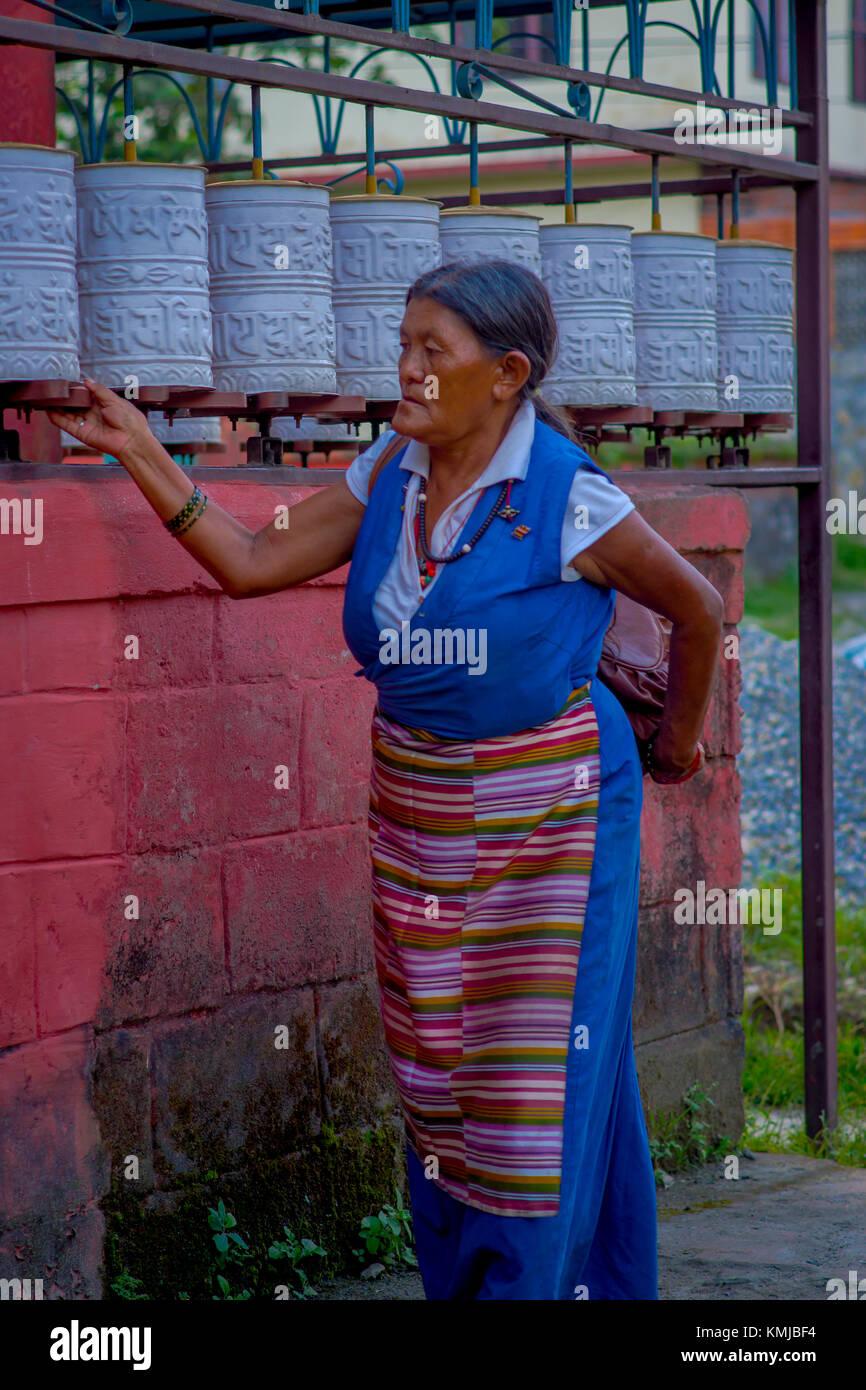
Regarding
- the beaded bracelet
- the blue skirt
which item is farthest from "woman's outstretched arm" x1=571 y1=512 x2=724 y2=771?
the beaded bracelet

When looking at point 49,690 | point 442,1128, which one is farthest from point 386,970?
point 49,690

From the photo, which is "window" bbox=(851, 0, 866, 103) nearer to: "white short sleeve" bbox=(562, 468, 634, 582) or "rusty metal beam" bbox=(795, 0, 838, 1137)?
"rusty metal beam" bbox=(795, 0, 838, 1137)

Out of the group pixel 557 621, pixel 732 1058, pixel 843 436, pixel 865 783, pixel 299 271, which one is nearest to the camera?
pixel 557 621

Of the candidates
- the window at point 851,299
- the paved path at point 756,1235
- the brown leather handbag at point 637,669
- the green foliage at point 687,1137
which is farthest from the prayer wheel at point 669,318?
the window at point 851,299

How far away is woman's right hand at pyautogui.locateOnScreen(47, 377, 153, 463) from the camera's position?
8.50 ft

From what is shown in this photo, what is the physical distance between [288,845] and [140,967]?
1.41 ft

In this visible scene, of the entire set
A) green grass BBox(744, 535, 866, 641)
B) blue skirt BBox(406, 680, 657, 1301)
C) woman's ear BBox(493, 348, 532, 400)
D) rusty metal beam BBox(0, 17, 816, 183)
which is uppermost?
rusty metal beam BBox(0, 17, 816, 183)

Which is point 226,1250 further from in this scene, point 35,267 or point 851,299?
point 851,299

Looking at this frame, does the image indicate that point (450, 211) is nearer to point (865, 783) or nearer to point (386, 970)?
point (386, 970)

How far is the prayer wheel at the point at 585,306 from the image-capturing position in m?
3.69

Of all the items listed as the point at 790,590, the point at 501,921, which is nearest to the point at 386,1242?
the point at 501,921

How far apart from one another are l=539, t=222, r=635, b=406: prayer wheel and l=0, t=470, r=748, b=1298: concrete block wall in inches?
29.5

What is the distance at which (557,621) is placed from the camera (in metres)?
2.50

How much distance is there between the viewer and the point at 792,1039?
5.35 meters
